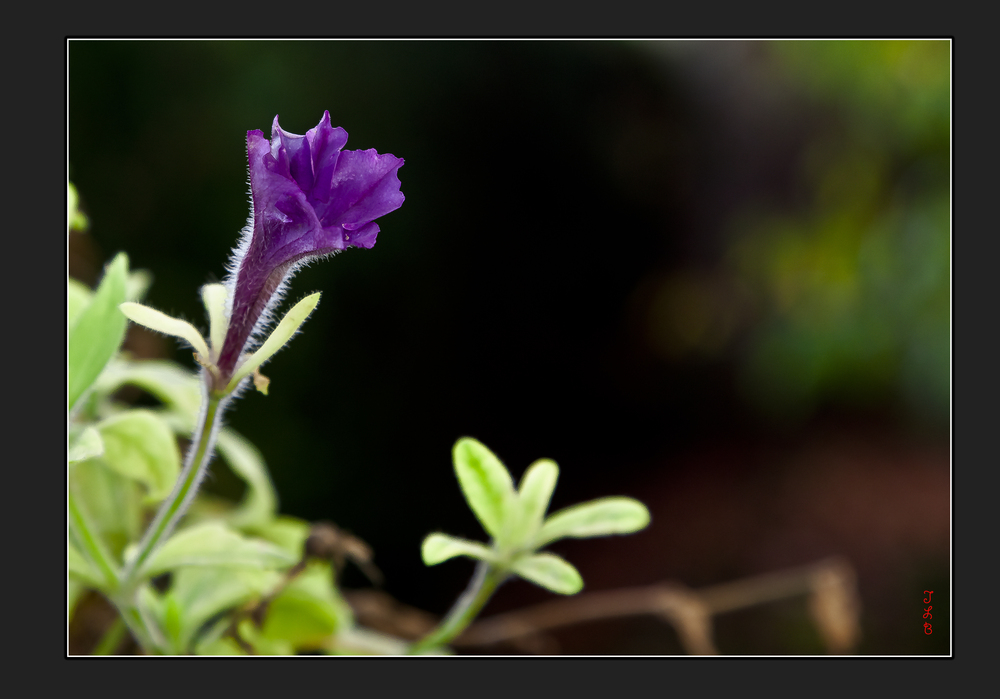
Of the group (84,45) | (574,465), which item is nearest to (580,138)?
(574,465)

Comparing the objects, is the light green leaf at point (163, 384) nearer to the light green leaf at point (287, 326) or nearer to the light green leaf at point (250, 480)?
the light green leaf at point (250, 480)

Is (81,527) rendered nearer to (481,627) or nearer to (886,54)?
(481,627)

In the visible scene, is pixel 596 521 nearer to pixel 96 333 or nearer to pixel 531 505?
pixel 531 505

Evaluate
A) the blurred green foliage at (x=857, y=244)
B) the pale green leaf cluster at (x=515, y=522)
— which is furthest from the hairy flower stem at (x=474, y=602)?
the blurred green foliage at (x=857, y=244)

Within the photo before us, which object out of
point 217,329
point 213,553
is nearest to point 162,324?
point 217,329

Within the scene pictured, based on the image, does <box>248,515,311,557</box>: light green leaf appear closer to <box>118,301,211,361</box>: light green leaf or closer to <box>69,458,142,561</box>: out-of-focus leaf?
<box>69,458,142,561</box>: out-of-focus leaf
